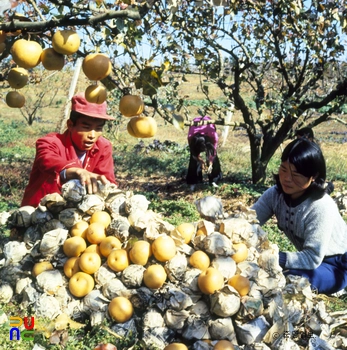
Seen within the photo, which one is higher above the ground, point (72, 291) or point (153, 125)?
point (153, 125)

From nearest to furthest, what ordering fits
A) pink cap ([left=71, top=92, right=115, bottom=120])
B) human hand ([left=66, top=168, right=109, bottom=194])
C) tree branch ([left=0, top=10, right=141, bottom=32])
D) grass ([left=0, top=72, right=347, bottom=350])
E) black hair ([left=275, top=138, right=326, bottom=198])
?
tree branch ([left=0, top=10, right=141, bottom=32])
grass ([left=0, top=72, right=347, bottom=350])
human hand ([left=66, top=168, right=109, bottom=194])
black hair ([left=275, top=138, right=326, bottom=198])
pink cap ([left=71, top=92, right=115, bottom=120])

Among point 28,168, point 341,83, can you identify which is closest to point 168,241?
point 341,83

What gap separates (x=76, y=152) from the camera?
3152mm

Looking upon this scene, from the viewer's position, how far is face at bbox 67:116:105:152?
9.60ft

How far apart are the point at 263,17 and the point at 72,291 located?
5.43 m

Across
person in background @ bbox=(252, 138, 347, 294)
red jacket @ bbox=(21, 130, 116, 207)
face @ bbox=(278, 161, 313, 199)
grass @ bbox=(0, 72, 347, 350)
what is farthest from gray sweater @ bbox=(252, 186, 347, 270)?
red jacket @ bbox=(21, 130, 116, 207)

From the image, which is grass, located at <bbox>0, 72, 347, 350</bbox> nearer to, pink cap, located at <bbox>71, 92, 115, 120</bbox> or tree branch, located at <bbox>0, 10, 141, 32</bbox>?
pink cap, located at <bbox>71, 92, 115, 120</bbox>

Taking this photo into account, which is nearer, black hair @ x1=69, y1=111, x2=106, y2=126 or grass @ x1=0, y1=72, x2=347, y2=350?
grass @ x1=0, y1=72, x2=347, y2=350

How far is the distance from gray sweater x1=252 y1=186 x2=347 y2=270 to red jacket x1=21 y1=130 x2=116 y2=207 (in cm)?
112

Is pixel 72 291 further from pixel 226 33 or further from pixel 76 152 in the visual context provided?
pixel 226 33

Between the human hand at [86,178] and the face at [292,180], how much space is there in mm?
1069

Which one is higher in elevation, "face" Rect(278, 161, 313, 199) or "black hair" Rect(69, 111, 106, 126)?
"black hair" Rect(69, 111, 106, 126)

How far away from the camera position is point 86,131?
2943 mm

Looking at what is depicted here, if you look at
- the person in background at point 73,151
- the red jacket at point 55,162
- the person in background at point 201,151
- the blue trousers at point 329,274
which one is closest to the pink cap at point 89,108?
the person in background at point 73,151
